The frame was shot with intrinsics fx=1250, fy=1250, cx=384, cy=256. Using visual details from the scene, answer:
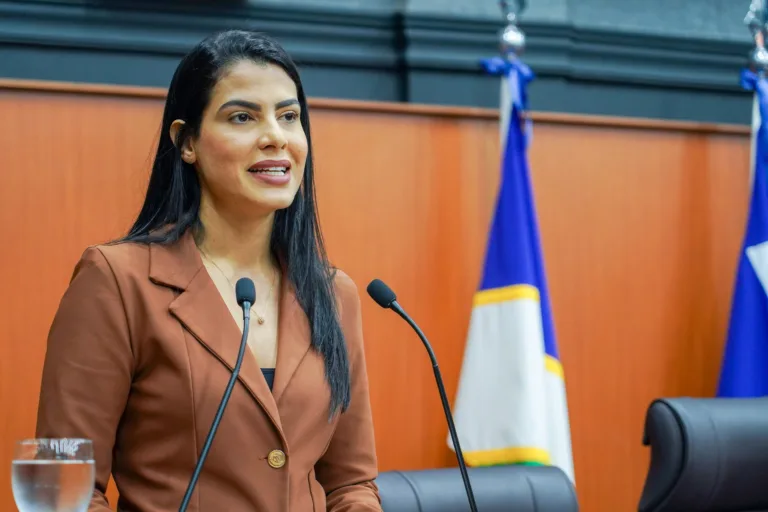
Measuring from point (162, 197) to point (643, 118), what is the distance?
252cm

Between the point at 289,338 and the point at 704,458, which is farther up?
the point at 289,338

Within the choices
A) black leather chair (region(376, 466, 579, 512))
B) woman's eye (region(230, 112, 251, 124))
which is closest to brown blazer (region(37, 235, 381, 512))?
woman's eye (region(230, 112, 251, 124))

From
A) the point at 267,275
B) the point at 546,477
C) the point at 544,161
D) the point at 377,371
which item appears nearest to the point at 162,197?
the point at 267,275

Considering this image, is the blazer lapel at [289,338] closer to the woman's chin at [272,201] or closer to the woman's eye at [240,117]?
the woman's chin at [272,201]

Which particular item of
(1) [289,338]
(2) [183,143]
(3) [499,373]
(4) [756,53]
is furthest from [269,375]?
(4) [756,53]

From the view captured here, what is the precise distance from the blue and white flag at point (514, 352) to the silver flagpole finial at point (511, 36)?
0.14 meters

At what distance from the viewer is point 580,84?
453 cm

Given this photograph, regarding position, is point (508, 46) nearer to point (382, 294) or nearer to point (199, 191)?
point (199, 191)

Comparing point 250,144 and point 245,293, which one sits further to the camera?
point 250,144

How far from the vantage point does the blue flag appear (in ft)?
13.4

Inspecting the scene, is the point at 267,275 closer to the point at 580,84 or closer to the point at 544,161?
the point at 544,161

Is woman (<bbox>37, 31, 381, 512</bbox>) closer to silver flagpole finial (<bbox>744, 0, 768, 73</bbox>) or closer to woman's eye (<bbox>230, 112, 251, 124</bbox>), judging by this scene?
woman's eye (<bbox>230, 112, 251, 124</bbox>)

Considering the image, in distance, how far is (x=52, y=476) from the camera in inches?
56.6

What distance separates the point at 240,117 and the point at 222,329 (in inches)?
14.8
